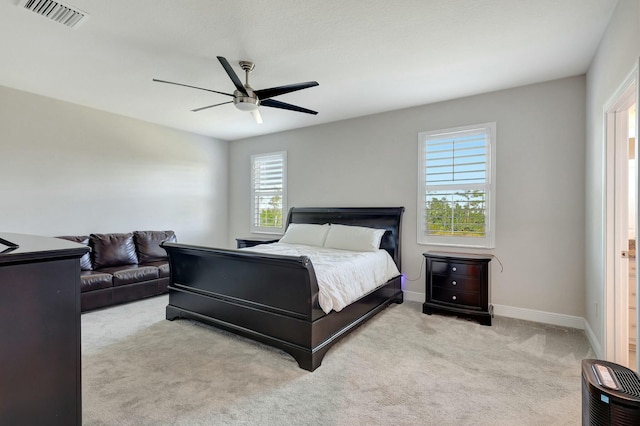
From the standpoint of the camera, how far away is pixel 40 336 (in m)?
1.34

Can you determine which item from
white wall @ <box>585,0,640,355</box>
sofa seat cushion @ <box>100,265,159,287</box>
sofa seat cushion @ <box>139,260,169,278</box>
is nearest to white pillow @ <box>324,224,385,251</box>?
white wall @ <box>585,0,640,355</box>

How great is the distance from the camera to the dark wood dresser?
1252 millimetres

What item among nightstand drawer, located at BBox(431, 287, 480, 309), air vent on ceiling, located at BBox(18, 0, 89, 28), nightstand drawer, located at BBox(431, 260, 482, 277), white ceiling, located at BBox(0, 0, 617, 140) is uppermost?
white ceiling, located at BBox(0, 0, 617, 140)

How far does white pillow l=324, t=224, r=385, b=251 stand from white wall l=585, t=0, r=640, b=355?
7.20ft

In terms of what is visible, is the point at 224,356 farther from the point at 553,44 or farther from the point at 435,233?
the point at 553,44

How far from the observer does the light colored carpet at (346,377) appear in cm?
192

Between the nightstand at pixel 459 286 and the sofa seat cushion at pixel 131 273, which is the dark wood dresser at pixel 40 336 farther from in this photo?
the nightstand at pixel 459 286

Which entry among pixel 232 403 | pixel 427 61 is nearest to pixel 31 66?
pixel 232 403

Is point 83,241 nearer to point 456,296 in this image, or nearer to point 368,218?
point 368,218

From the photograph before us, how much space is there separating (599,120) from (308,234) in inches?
137

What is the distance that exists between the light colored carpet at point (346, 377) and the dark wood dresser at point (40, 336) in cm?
65

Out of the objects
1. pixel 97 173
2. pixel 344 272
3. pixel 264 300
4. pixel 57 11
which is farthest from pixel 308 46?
pixel 97 173

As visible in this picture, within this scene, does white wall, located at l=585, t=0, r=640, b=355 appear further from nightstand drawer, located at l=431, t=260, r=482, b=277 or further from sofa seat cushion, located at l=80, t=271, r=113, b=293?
sofa seat cushion, located at l=80, t=271, r=113, b=293

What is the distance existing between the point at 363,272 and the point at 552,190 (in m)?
2.36
